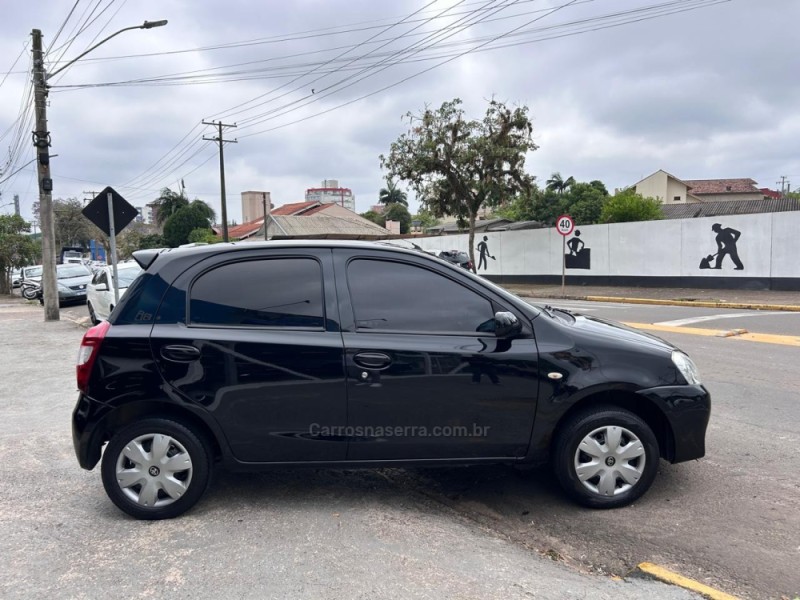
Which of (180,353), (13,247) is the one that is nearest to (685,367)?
(180,353)

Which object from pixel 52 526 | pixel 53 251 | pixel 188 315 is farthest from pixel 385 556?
pixel 53 251

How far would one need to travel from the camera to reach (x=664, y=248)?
67.6 feet

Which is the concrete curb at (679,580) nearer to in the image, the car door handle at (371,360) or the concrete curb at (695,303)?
the car door handle at (371,360)

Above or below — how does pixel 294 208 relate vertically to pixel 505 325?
above

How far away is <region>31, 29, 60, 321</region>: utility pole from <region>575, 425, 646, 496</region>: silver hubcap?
16348 millimetres

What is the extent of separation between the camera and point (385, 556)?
316cm

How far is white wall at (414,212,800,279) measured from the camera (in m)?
17.6

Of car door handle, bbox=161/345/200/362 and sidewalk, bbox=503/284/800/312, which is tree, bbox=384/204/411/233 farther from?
car door handle, bbox=161/345/200/362

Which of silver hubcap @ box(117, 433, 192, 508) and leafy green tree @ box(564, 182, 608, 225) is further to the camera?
leafy green tree @ box(564, 182, 608, 225)

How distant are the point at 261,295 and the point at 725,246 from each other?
18840 mm

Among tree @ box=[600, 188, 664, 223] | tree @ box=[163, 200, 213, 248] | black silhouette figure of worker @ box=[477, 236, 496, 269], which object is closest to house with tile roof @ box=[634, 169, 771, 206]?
tree @ box=[600, 188, 664, 223]

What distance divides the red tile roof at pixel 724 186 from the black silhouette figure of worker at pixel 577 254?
65233 millimetres

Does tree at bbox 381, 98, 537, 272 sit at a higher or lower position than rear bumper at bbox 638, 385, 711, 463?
higher

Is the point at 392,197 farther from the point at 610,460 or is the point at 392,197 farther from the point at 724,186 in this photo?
the point at 610,460
